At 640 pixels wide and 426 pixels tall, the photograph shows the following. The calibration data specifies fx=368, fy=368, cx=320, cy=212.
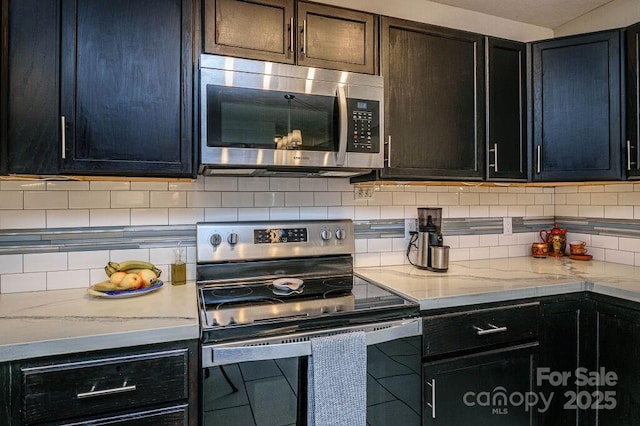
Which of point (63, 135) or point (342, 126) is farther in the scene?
point (342, 126)

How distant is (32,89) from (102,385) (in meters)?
1.03

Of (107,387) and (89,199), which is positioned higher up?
(89,199)

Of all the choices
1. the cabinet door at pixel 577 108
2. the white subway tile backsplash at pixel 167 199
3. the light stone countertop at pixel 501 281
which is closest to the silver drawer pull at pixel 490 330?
the light stone countertop at pixel 501 281

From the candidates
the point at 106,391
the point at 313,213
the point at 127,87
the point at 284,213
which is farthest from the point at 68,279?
the point at 313,213

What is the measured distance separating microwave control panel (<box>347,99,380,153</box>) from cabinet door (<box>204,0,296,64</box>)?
0.35 meters

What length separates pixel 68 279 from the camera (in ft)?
5.29

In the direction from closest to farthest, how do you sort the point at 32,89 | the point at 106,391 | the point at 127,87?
the point at 106,391
the point at 32,89
the point at 127,87

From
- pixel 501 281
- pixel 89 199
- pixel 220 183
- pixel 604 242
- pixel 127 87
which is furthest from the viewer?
pixel 604 242

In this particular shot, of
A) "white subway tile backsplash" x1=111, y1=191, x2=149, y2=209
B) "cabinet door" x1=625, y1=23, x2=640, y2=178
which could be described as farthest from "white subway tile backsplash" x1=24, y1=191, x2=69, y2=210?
"cabinet door" x1=625, y1=23, x2=640, y2=178

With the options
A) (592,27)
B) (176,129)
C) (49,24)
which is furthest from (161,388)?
(592,27)

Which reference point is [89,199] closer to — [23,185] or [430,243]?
[23,185]

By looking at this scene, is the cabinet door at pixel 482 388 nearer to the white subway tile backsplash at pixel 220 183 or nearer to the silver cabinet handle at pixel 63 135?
the white subway tile backsplash at pixel 220 183

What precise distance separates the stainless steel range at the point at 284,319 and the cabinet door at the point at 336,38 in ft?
2.58

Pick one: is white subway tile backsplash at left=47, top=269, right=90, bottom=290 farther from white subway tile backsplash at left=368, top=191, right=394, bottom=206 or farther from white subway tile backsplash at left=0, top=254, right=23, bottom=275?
white subway tile backsplash at left=368, top=191, right=394, bottom=206
